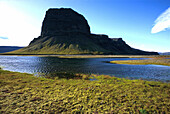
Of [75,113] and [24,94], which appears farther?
[24,94]

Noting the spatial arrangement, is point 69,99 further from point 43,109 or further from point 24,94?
point 24,94

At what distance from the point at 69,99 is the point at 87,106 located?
2763 millimetres

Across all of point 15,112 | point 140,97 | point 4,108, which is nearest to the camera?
point 15,112

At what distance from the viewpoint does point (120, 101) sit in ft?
39.0

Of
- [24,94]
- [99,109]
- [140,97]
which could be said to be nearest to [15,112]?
[24,94]

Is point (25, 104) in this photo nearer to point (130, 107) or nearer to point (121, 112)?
point (121, 112)

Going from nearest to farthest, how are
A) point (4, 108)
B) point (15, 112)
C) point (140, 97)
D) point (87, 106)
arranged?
point (15, 112) < point (4, 108) < point (87, 106) < point (140, 97)

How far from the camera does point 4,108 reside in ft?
33.2

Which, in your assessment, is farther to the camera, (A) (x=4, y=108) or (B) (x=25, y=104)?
(B) (x=25, y=104)

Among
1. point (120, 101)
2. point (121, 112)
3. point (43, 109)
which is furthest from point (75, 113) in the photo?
point (120, 101)

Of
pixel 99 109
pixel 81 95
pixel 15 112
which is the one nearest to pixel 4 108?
pixel 15 112

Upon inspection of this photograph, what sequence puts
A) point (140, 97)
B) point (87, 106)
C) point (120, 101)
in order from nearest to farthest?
1. point (87, 106)
2. point (120, 101)
3. point (140, 97)

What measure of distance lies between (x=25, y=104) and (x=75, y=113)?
19.4 feet

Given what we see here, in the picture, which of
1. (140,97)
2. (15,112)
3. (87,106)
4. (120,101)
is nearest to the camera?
(15,112)
